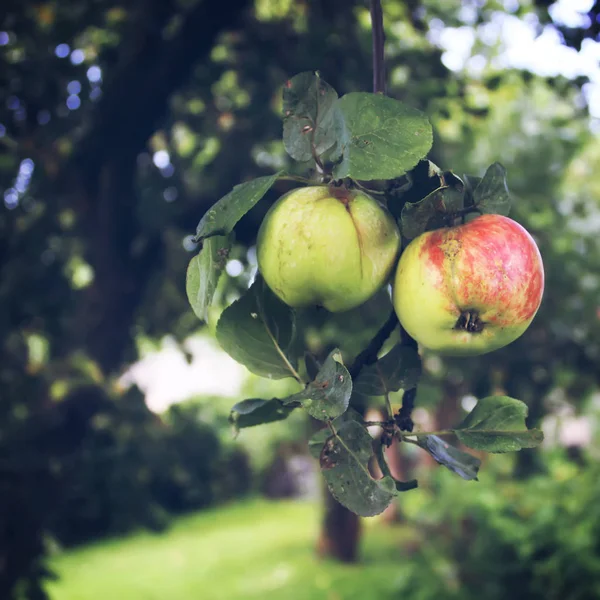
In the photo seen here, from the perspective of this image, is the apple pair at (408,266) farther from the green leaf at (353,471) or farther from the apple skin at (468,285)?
the green leaf at (353,471)

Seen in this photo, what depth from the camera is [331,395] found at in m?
0.58

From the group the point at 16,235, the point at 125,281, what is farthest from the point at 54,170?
the point at 125,281

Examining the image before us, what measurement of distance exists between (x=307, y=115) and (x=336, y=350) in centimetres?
28

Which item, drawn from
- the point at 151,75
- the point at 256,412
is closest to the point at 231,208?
the point at 256,412

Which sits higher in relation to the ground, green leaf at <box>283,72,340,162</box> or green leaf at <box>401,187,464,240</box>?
green leaf at <box>283,72,340,162</box>

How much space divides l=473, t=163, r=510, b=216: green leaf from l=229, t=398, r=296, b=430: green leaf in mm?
357

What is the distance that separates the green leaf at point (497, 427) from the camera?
27.3 inches

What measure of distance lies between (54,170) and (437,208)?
212cm

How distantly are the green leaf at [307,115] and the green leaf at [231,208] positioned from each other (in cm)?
7

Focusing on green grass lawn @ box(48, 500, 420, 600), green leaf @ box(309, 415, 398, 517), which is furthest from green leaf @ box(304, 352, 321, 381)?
green grass lawn @ box(48, 500, 420, 600)

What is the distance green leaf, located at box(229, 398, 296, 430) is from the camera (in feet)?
2.51

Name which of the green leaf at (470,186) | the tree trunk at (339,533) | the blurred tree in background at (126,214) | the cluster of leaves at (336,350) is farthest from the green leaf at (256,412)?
the tree trunk at (339,533)

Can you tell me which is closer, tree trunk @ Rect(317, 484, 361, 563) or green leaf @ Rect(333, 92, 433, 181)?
green leaf @ Rect(333, 92, 433, 181)

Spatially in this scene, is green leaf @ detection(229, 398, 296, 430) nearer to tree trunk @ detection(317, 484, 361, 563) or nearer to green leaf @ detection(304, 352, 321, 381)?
green leaf @ detection(304, 352, 321, 381)
